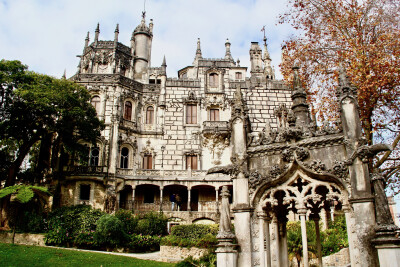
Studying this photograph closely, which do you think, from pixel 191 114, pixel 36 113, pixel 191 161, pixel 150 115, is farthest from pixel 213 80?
pixel 36 113

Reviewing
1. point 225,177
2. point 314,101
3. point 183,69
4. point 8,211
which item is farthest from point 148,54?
point 314,101

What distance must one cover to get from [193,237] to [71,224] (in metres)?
9.35

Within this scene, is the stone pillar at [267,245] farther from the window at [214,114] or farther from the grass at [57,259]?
the window at [214,114]

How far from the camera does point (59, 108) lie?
2834cm

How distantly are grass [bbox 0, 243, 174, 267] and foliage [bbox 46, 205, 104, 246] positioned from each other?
4093 mm

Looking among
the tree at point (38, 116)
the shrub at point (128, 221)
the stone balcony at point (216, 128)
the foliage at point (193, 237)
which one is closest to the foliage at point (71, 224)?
the shrub at point (128, 221)

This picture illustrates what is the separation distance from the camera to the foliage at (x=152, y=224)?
2534 centimetres

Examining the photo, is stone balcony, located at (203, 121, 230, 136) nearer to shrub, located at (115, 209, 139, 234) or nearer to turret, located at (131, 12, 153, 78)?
shrub, located at (115, 209, 139, 234)

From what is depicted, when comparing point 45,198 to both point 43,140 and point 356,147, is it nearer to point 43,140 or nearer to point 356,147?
point 43,140

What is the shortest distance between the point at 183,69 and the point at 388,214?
162 ft

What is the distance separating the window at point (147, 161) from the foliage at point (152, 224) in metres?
8.25

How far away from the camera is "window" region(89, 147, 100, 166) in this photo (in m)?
34.0

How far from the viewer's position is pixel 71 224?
Result: 24.9 meters

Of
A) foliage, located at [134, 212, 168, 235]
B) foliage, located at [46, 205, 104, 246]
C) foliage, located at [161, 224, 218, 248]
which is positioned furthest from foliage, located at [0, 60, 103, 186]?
foliage, located at [161, 224, 218, 248]
